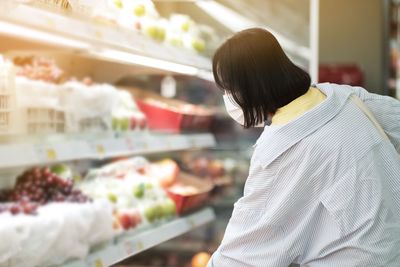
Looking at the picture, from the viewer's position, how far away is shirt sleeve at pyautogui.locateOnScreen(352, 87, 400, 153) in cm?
209

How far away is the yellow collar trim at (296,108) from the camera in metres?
1.83

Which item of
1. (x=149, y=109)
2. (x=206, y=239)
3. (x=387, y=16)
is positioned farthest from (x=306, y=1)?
(x=387, y=16)

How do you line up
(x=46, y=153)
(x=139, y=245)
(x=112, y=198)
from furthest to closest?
1. (x=112, y=198)
2. (x=139, y=245)
3. (x=46, y=153)

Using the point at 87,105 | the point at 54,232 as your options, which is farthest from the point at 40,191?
the point at 87,105

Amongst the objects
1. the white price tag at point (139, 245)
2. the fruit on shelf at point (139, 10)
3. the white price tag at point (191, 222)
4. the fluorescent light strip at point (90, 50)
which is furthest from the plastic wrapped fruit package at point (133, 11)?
the white price tag at point (191, 222)

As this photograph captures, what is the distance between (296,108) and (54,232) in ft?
3.21

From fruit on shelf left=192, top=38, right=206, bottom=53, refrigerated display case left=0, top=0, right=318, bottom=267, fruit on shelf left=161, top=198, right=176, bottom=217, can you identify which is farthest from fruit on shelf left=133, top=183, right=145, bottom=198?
fruit on shelf left=192, top=38, right=206, bottom=53

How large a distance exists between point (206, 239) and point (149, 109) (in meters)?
0.99

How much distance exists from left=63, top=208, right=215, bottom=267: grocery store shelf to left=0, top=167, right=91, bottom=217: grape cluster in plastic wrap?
228 millimetres

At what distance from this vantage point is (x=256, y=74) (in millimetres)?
1831

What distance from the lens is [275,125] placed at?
6.04ft

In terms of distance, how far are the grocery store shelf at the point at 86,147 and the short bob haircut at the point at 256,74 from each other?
2.31 feet

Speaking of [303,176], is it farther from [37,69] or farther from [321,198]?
[37,69]

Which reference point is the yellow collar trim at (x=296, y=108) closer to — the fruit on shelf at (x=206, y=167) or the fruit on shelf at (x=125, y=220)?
the fruit on shelf at (x=125, y=220)
